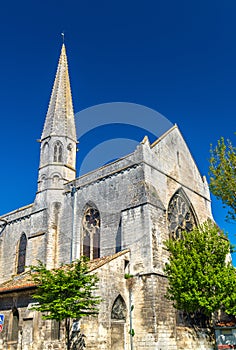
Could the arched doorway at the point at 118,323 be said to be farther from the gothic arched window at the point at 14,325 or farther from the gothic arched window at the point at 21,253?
the gothic arched window at the point at 21,253

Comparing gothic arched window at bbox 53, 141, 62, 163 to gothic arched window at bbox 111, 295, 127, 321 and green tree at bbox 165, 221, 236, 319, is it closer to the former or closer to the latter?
green tree at bbox 165, 221, 236, 319

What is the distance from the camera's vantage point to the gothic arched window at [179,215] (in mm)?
21609

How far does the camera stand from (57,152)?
26281 millimetres

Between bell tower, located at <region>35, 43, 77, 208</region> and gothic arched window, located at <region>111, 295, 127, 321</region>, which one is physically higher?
bell tower, located at <region>35, 43, 77, 208</region>

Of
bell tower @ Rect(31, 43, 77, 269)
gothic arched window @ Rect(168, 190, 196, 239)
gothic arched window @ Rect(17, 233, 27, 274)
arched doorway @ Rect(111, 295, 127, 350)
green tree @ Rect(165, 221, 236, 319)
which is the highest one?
bell tower @ Rect(31, 43, 77, 269)

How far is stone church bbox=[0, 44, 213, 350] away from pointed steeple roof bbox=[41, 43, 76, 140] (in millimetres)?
86

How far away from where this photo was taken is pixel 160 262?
18094 millimetres

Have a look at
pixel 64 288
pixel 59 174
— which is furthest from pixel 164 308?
pixel 59 174

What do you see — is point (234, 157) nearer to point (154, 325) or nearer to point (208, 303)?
point (208, 303)

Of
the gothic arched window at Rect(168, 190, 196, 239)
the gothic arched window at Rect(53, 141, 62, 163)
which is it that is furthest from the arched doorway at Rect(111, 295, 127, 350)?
the gothic arched window at Rect(53, 141, 62, 163)

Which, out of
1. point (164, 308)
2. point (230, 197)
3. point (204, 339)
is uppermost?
point (230, 197)

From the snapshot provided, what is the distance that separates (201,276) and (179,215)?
723cm

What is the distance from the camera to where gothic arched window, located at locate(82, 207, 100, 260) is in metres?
21.4

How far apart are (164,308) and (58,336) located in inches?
204
